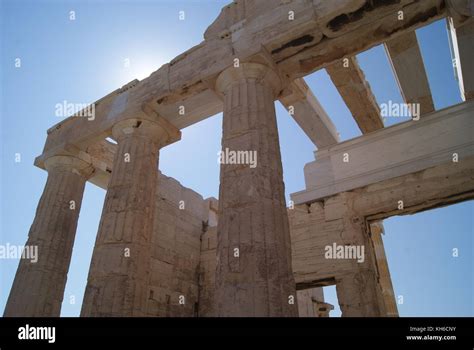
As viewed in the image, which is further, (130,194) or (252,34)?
(130,194)

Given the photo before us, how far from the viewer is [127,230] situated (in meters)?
8.27

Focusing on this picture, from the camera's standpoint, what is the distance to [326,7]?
7.42m

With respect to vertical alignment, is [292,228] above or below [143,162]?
below

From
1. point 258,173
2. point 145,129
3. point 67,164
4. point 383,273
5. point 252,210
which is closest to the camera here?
point 252,210

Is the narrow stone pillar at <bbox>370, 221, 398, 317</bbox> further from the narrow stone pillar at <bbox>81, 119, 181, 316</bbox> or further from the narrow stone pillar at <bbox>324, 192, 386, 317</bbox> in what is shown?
the narrow stone pillar at <bbox>81, 119, 181, 316</bbox>

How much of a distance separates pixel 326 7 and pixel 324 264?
257 inches

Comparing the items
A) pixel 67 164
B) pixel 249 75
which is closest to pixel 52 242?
pixel 67 164

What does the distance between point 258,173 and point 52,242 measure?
6.84 m

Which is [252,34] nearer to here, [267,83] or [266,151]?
[267,83]

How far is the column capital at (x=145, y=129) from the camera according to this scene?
9854 mm

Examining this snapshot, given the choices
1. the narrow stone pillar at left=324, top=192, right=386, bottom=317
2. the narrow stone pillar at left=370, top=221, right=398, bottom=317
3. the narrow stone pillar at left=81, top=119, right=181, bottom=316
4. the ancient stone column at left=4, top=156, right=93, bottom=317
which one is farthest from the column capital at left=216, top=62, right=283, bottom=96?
the narrow stone pillar at left=370, top=221, right=398, bottom=317

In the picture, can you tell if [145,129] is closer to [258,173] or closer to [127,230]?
[127,230]
